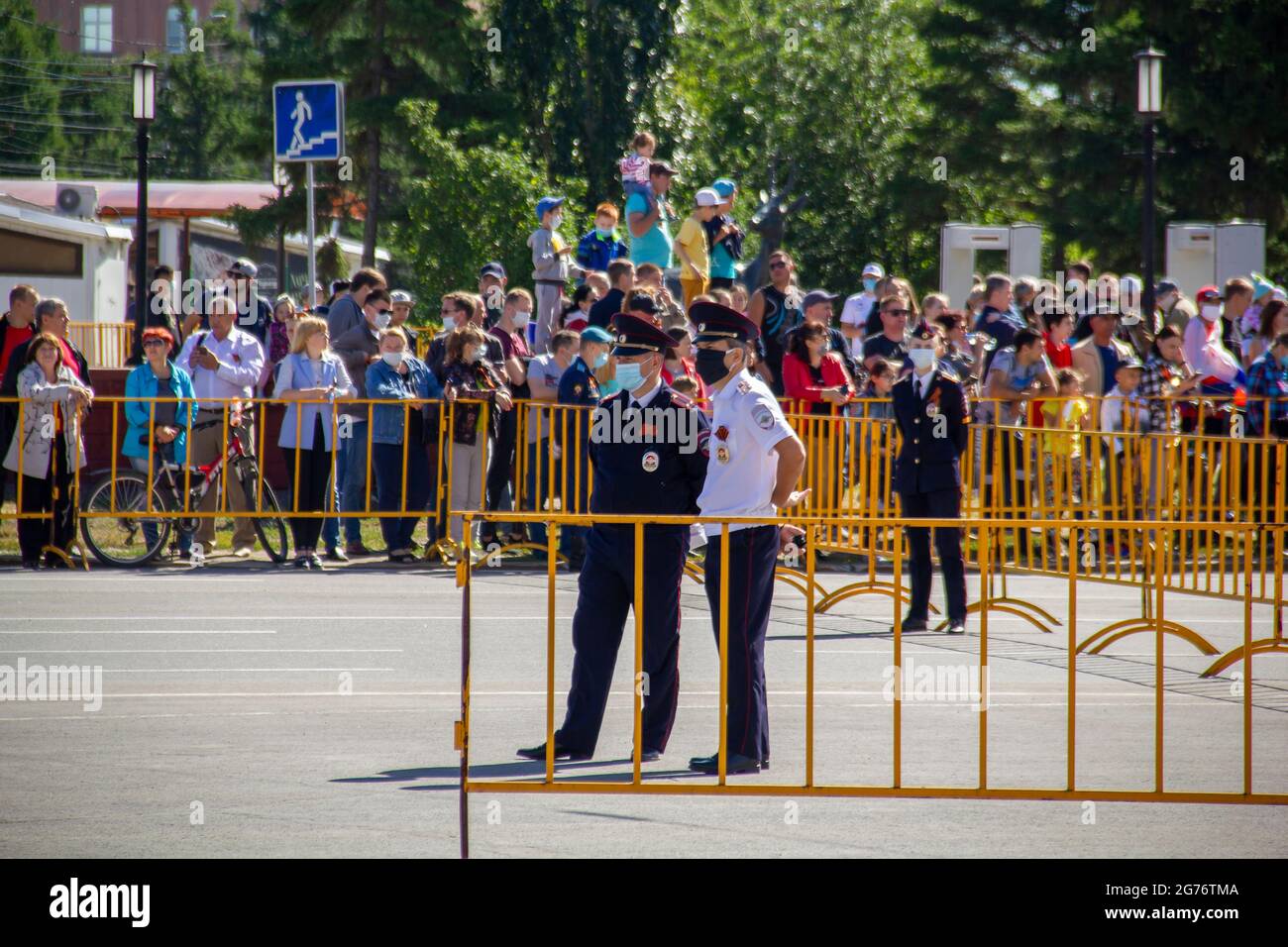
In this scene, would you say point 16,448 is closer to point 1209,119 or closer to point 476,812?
point 476,812

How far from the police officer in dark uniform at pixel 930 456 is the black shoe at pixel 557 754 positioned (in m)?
4.75

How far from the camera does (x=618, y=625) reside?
28.2 feet

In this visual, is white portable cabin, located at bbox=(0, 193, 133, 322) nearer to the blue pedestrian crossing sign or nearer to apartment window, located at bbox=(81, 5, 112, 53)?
the blue pedestrian crossing sign

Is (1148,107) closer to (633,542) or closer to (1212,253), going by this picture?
(1212,253)

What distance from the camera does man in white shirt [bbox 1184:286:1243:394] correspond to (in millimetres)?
18984

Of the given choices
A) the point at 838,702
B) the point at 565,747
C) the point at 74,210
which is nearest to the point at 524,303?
the point at 838,702

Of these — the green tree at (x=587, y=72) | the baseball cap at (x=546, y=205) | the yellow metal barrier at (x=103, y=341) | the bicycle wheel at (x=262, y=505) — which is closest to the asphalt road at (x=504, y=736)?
the bicycle wheel at (x=262, y=505)

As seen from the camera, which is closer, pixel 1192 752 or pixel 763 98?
pixel 1192 752

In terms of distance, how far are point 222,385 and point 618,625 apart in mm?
8855

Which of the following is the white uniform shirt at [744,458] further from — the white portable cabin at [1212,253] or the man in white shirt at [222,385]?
the white portable cabin at [1212,253]

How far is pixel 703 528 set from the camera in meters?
8.58

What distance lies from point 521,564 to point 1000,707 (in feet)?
23.8

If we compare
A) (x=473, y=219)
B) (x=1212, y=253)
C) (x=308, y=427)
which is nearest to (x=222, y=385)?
(x=308, y=427)

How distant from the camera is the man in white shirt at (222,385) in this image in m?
16.1
